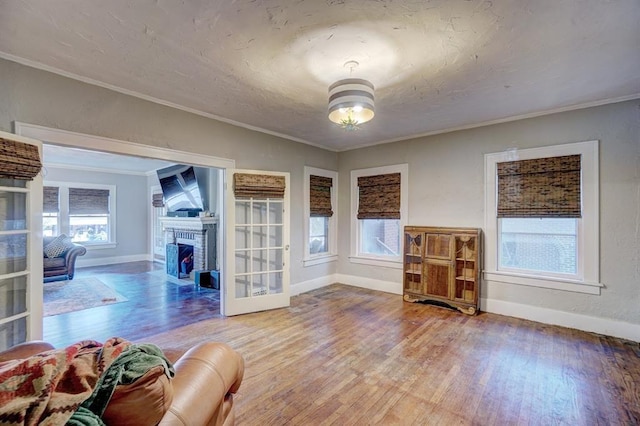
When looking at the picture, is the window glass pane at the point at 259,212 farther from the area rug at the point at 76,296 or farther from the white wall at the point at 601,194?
the area rug at the point at 76,296

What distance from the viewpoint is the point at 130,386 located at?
0.85 m

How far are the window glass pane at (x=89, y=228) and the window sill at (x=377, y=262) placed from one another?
269 inches

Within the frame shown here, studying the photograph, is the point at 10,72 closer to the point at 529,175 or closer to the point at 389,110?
the point at 389,110

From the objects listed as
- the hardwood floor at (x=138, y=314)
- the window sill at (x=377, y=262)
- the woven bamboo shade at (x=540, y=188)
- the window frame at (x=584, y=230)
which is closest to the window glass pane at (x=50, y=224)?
the hardwood floor at (x=138, y=314)

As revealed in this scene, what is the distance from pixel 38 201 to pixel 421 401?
3464 mm

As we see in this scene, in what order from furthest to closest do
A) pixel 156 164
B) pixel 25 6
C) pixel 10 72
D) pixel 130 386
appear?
pixel 156 164, pixel 10 72, pixel 25 6, pixel 130 386

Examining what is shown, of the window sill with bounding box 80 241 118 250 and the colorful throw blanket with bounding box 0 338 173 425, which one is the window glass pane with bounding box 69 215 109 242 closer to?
the window sill with bounding box 80 241 118 250

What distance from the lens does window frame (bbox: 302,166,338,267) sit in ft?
16.6

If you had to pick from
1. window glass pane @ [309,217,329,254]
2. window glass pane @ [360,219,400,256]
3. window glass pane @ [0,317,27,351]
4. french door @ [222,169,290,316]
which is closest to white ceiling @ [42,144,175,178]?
french door @ [222,169,290,316]

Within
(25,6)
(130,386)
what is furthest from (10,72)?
(130,386)

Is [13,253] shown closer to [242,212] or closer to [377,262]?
[242,212]

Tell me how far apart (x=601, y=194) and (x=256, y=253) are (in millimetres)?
4230

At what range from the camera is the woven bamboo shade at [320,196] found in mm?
5211

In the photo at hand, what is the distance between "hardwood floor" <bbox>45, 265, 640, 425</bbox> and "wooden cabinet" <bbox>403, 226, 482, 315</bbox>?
8.2 inches
